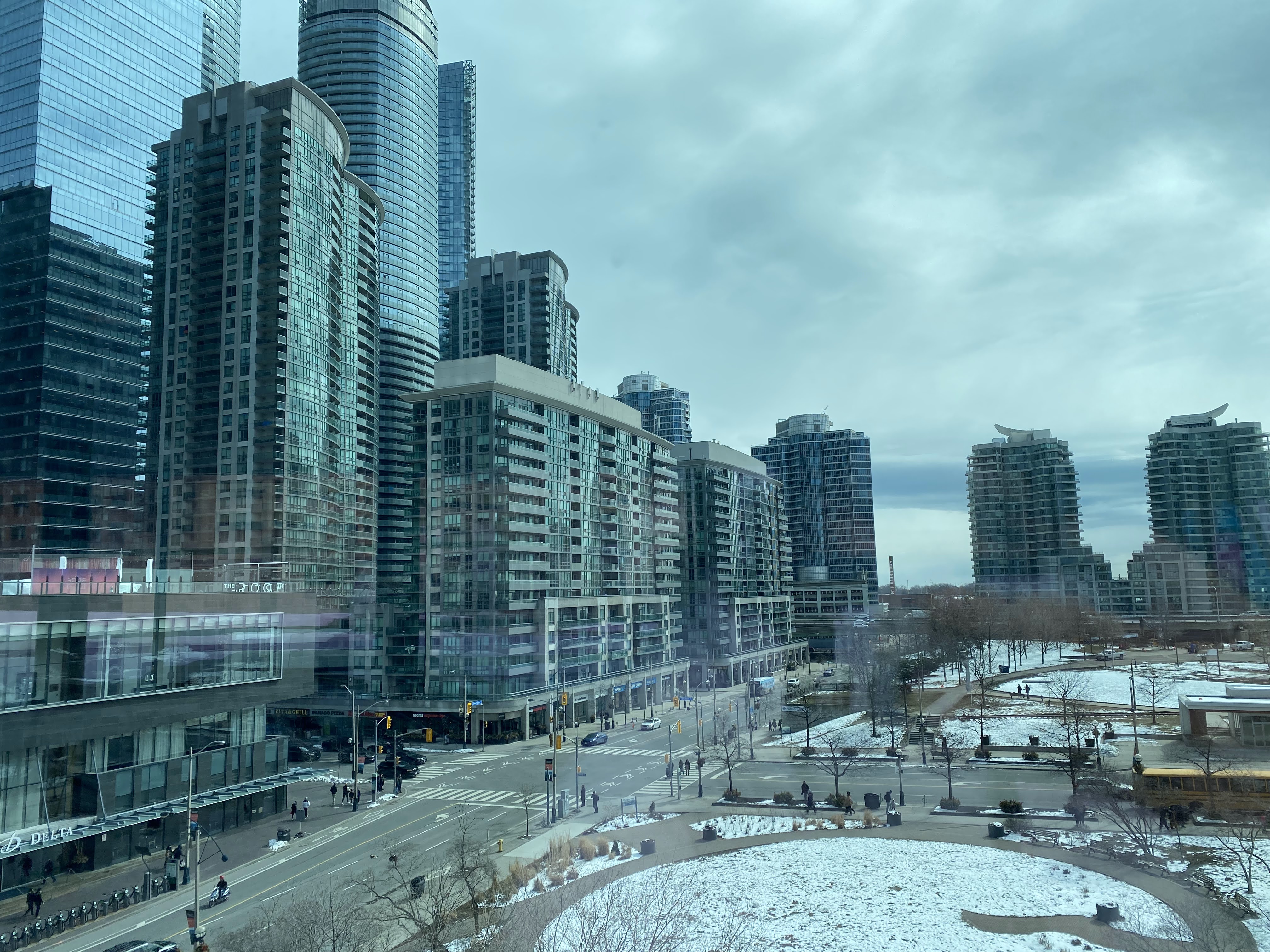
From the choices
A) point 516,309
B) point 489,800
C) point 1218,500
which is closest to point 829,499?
point 1218,500

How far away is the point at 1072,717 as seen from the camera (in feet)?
186

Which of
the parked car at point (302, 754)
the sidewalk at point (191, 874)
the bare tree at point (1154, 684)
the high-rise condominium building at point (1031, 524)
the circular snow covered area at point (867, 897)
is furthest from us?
the high-rise condominium building at point (1031, 524)

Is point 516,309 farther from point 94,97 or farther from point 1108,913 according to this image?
point 1108,913

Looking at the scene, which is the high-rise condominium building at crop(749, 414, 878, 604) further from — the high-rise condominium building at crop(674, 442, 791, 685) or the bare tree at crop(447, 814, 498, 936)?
the bare tree at crop(447, 814, 498, 936)

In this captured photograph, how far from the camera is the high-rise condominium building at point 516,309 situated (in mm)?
132875

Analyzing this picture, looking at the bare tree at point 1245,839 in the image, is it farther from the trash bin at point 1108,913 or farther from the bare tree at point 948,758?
the bare tree at point 948,758

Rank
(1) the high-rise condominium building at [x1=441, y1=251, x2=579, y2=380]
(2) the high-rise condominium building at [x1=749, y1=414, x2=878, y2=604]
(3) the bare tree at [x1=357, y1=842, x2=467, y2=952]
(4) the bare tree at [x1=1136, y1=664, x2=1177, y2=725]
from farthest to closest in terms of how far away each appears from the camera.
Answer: (2) the high-rise condominium building at [x1=749, y1=414, x2=878, y2=604] < (1) the high-rise condominium building at [x1=441, y1=251, x2=579, y2=380] < (4) the bare tree at [x1=1136, y1=664, x2=1177, y2=725] < (3) the bare tree at [x1=357, y1=842, x2=467, y2=952]

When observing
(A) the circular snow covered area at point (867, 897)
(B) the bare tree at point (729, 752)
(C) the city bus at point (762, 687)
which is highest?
(A) the circular snow covered area at point (867, 897)

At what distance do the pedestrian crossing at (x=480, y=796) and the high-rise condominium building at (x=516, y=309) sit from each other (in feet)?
297

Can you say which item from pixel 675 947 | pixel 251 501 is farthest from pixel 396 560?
pixel 675 947

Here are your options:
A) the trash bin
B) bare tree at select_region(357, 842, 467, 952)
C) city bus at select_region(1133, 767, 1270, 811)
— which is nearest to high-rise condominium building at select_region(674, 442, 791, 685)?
city bus at select_region(1133, 767, 1270, 811)

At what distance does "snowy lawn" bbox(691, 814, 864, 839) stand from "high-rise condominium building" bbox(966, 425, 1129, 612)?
106m

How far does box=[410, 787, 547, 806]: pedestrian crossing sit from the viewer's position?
140 feet

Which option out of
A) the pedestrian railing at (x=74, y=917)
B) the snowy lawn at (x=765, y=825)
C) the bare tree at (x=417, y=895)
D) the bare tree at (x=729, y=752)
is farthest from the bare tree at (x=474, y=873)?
the bare tree at (x=729, y=752)
